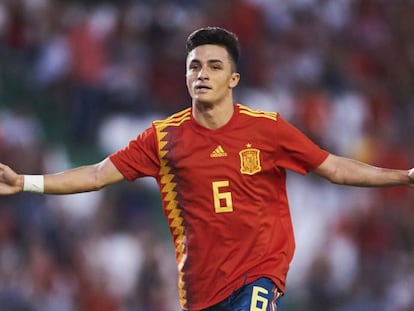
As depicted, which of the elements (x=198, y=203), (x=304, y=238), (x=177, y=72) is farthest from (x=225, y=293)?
(x=177, y=72)

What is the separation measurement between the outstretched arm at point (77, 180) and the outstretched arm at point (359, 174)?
124 centimetres

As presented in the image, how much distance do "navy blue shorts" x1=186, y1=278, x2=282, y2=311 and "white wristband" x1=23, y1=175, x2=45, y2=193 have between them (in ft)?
4.01

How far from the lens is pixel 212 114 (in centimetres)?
768

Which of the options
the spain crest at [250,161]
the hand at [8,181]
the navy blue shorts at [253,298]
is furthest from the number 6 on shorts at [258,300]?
the hand at [8,181]

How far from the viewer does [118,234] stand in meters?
12.9

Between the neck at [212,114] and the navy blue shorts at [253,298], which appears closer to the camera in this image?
the navy blue shorts at [253,298]

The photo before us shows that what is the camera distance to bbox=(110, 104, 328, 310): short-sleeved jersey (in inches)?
296

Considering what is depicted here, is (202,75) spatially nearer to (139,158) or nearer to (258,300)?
(139,158)

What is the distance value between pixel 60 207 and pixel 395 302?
353 cm

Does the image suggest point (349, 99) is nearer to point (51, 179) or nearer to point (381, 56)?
point (381, 56)

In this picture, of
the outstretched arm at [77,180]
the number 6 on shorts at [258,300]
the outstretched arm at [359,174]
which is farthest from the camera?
the outstretched arm at [359,174]

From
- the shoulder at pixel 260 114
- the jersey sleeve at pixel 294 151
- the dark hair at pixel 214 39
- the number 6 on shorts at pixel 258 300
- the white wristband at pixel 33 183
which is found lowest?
the number 6 on shorts at pixel 258 300

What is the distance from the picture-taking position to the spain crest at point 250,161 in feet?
24.8

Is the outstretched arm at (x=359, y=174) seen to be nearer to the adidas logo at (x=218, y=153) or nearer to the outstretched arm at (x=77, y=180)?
the adidas logo at (x=218, y=153)
